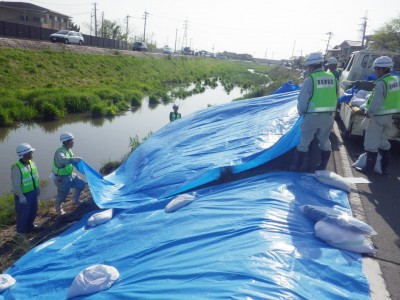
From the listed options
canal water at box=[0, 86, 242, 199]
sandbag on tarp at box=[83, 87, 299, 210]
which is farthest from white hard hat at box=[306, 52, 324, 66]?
canal water at box=[0, 86, 242, 199]

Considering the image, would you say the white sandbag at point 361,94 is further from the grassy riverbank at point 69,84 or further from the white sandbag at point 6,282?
the grassy riverbank at point 69,84

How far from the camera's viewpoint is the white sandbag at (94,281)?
2.86m

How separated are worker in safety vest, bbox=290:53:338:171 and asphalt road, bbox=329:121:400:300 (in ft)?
2.90

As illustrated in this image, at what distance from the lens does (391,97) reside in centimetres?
480

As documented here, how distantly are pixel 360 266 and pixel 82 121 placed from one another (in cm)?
1486

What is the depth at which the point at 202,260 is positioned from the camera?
282 cm

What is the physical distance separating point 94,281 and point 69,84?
19917 millimetres

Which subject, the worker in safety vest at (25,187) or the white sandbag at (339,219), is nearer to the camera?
the white sandbag at (339,219)

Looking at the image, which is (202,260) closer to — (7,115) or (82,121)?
(7,115)

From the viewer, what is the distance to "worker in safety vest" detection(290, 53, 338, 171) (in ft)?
15.2

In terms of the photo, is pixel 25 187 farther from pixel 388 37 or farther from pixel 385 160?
pixel 388 37

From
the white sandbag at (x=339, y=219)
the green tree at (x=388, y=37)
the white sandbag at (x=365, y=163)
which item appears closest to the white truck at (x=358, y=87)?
the white sandbag at (x=365, y=163)

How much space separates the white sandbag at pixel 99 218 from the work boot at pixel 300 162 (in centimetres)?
279

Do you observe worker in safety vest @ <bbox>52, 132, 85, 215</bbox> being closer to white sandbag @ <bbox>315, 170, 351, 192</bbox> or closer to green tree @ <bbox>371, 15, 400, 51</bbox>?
white sandbag @ <bbox>315, 170, 351, 192</bbox>
